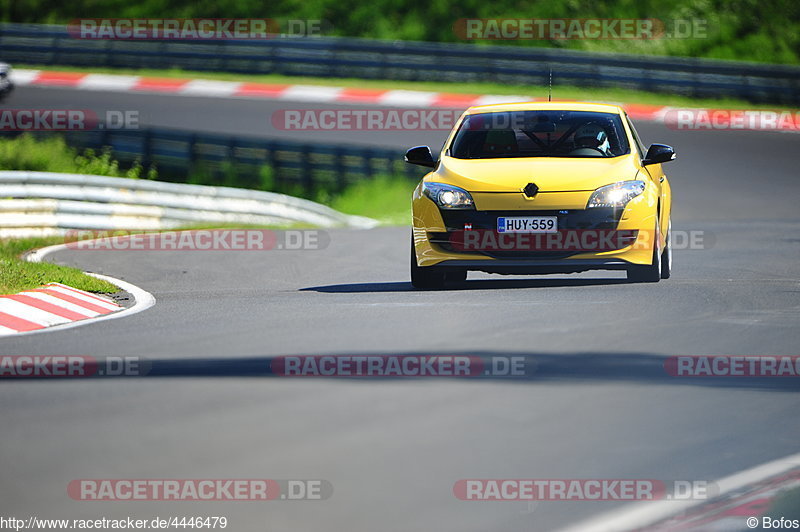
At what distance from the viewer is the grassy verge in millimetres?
32219

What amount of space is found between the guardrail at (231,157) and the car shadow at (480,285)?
41.8 feet

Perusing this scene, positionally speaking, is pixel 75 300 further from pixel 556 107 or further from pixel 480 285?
pixel 556 107

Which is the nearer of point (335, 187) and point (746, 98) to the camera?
point (335, 187)

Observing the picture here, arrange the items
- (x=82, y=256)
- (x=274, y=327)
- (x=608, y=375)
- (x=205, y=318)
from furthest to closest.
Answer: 1. (x=82, y=256)
2. (x=205, y=318)
3. (x=274, y=327)
4. (x=608, y=375)

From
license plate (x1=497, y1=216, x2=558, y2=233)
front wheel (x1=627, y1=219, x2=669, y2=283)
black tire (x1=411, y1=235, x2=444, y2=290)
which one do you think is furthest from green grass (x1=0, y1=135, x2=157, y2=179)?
license plate (x1=497, y1=216, x2=558, y2=233)

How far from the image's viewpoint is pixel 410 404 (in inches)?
264

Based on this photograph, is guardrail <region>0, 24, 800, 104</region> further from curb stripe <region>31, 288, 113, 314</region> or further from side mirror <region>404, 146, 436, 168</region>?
curb stripe <region>31, 288, 113, 314</region>

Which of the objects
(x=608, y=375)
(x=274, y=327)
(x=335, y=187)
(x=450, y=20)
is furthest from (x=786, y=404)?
(x=450, y=20)

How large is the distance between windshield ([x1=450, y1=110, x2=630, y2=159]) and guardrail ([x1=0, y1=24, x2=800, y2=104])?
2020 centimetres

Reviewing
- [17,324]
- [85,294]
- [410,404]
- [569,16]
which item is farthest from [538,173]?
[569,16]

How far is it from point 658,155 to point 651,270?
3.16ft

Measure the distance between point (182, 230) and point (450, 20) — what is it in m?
22.2

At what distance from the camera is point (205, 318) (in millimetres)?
10156

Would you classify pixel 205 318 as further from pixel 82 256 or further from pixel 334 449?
pixel 82 256
